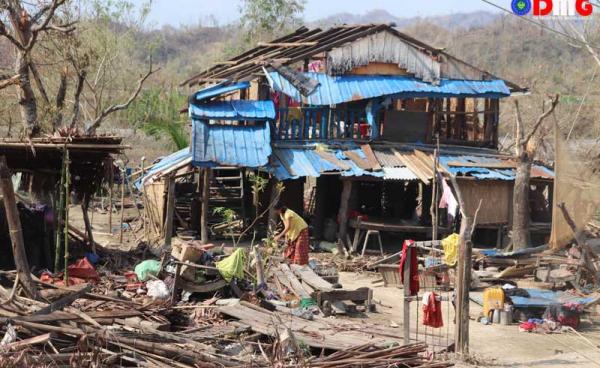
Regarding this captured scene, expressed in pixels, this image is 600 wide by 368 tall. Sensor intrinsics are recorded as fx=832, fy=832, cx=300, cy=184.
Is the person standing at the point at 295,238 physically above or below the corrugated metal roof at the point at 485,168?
below

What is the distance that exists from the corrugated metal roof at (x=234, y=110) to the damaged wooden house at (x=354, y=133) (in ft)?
0.08

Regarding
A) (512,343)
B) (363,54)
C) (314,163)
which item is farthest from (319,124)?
(512,343)

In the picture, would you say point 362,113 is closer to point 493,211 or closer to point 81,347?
point 493,211

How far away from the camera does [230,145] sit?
756 inches

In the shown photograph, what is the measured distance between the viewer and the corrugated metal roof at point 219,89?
19.1 meters

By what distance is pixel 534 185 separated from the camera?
2131 cm

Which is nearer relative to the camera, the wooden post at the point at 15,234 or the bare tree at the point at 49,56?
the wooden post at the point at 15,234

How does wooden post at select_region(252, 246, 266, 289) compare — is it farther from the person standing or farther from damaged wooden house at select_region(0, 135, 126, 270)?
damaged wooden house at select_region(0, 135, 126, 270)

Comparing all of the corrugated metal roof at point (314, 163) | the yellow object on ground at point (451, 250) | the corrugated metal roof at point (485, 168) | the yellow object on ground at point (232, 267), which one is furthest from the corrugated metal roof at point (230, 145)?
the yellow object on ground at point (232, 267)

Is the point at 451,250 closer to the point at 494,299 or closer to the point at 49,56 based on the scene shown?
the point at 494,299

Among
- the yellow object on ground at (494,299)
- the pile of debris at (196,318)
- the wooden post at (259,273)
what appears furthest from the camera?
the yellow object on ground at (494,299)

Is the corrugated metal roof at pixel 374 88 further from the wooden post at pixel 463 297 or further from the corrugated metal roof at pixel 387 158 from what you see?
the wooden post at pixel 463 297

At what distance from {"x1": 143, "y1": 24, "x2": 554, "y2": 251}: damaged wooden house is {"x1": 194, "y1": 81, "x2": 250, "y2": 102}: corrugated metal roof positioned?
3 cm

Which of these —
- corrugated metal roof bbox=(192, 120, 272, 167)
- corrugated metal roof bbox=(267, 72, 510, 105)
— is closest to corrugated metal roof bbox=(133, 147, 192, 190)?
corrugated metal roof bbox=(192, 120, 272, 167)
